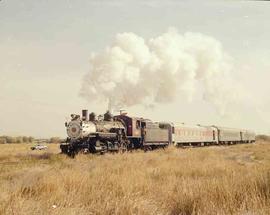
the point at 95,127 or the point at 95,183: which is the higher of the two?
the point at 95,127

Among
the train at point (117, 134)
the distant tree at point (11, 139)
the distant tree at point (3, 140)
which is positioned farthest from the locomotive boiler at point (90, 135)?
the distant tree at point (11, 139)

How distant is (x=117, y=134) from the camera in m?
28.5

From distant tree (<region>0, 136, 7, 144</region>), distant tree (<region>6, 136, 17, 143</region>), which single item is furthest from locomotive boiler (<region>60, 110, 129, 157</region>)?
distant tree (<region>6, 136, 17, 143</region>)

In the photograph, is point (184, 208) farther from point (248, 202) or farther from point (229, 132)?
point (229, 132)

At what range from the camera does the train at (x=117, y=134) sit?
26266mm

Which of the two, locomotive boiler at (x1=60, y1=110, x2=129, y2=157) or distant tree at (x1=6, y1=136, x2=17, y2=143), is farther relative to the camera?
distant tree at (x1=6, y1=136, x2=17, y2=143)

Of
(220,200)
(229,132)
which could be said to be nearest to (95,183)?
(220,200)

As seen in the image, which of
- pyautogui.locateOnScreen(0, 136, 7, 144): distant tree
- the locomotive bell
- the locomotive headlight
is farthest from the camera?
pyautogui.locateOnScreen(0, 136, 7, 144): distant tree

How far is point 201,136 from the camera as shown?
155ft

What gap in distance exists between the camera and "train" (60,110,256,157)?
26.3 m

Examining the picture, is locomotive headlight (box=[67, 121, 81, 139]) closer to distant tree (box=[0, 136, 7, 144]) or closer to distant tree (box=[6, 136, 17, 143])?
distant tree (box=[0, 136, 7, 144])

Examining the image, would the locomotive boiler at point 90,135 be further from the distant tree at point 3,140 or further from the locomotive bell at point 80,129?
the distant tree at point 3,140

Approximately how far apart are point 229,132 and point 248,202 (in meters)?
51.6

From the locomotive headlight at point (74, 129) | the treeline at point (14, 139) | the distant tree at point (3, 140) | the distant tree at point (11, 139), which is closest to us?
the locomotive headlight at point (74, 129)
